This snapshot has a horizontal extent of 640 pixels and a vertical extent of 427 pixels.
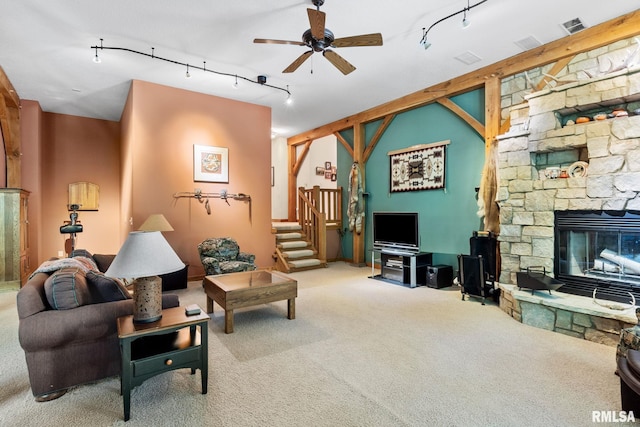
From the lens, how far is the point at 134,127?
16.4 ft

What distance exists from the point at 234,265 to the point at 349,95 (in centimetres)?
357

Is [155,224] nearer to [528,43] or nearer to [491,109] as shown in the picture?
[491,109]

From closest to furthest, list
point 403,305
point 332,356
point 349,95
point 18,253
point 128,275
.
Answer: point 128,275
point 332,356
point 403,305
point 18,253
point 349,95

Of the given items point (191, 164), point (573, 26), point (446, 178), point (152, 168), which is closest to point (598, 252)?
point (446, 178)

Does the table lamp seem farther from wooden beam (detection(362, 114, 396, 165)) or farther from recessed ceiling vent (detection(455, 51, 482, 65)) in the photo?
wooden beam (detection(362, 114, 396, 165))

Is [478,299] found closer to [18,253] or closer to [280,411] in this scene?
[280,411]

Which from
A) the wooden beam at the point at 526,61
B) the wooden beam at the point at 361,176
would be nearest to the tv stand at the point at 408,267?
the wooden beam at the point at 361,176

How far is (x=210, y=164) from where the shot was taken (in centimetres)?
567

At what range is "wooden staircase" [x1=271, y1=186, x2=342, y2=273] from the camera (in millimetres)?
6387

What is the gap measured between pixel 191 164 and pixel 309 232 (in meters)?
2.86

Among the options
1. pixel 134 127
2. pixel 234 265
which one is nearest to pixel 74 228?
pixel 134 127

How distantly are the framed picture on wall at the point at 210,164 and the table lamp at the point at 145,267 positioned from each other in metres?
3.71

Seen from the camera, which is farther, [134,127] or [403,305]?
[134,127]

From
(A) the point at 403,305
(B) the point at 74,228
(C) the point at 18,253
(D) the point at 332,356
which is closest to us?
(D) the point at 332,356
